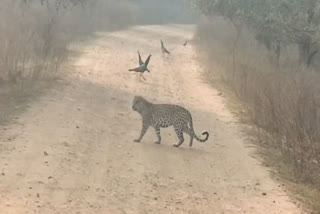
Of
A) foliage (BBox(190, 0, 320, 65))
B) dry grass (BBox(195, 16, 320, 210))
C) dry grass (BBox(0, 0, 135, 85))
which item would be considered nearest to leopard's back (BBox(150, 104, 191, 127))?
dry grass (BBox(195, 16, 320, 210))

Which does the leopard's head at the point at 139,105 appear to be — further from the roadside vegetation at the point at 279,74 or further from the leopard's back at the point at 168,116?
the roadside vegetation at the point at 279,74

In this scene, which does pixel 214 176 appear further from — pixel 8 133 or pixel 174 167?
pixel 8 133

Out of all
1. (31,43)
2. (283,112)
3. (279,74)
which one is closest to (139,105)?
(283,112)

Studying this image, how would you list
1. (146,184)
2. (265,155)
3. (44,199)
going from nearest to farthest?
(44,199), (146,184), (265,155)

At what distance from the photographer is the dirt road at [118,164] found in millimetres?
7262

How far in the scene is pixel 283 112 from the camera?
10828 millimetres

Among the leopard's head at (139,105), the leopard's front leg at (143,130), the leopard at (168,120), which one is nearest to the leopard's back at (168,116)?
the leopard at (168,120)

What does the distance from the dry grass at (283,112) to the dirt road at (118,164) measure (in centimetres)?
38

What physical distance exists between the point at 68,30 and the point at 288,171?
23117mm

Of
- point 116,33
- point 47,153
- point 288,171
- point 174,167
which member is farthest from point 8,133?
point 116,33

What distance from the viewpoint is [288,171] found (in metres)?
9.13

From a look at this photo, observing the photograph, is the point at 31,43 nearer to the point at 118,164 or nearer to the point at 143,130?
the point at 143,130

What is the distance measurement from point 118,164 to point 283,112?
3347 millimetres

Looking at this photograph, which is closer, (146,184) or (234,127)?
(146,184)
